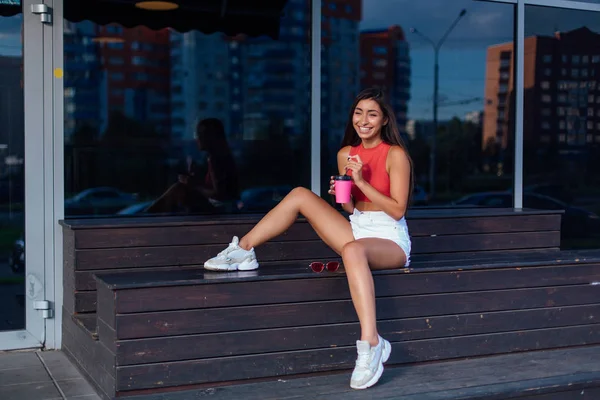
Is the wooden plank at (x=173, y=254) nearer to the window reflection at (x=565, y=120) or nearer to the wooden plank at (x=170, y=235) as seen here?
the wooden plank at (x=170, y=235)

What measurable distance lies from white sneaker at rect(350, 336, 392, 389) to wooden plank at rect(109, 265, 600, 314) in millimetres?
335

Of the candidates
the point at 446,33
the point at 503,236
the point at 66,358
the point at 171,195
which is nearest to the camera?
the point at 66,358

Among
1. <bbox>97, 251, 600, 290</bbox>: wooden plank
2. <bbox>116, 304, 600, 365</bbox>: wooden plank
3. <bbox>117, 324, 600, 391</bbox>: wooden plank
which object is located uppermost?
<bbox>97, 251, 600, 290</bbox>: wooden plank

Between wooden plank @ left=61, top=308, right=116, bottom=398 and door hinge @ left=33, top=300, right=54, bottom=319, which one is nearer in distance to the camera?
wooden plank @ left=61, top=308, right=116, bottom=398

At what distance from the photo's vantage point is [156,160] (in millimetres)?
5637

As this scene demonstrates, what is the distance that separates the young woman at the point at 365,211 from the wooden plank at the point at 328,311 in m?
0.19

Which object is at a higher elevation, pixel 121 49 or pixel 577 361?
pixel 121 49

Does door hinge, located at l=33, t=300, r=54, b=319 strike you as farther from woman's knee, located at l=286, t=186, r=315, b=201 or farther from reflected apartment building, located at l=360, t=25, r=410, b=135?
reflected apartment building, located at l=360, t=25, r=410, b=135

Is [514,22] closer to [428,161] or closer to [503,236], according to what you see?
[428,161]

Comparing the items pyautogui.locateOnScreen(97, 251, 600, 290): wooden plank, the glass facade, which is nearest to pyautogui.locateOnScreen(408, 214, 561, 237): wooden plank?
pyautogui.locateOnScreen(97, 251, 600, 290): wooden plank

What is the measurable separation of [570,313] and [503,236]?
697 millimetres

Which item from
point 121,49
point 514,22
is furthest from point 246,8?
point 514,22

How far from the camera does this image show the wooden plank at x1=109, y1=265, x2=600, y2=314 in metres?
3.29

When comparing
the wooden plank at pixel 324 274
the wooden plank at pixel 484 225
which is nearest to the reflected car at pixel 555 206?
the wooden plank at pixel 484 225
